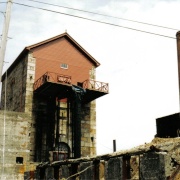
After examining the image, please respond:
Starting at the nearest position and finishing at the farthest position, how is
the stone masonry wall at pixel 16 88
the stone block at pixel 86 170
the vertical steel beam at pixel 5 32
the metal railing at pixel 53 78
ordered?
the stone block at pixel 86 170 < the vertical steel beam at pixel 5 32 < the metal railing at pixel 53 78 < the stone masonry wall at pixel 16 88

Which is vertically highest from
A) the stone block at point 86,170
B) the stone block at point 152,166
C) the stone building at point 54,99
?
the stone building at point 54,99

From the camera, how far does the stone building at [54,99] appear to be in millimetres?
24750

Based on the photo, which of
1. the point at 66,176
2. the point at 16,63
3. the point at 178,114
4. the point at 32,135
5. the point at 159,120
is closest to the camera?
the point at 66,176

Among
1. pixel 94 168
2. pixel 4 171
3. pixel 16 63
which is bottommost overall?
pixel 4 171

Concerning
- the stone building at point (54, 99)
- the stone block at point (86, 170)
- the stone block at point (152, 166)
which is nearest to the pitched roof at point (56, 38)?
the stone building at point (54, 99)

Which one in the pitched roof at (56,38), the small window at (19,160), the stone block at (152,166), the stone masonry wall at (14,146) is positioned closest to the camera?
the stone block at (152,166)

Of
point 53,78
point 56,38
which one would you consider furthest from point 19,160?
point 56,38

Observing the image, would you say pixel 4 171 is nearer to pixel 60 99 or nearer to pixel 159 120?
pixel 60 99

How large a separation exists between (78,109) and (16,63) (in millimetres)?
8018

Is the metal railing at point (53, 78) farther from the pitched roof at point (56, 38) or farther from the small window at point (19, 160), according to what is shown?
the small window at point (19, 160)

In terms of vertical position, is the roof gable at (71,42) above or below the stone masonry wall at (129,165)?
above

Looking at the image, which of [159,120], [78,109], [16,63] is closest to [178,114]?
[159,120]

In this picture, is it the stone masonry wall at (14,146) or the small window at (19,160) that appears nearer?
the stone masonry wall at (14,146)

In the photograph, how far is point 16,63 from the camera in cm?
2955
